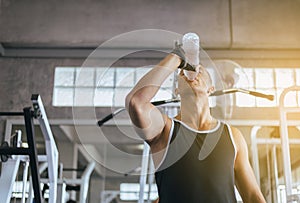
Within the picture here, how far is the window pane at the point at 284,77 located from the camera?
4.75m

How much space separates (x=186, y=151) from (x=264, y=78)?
3540mm

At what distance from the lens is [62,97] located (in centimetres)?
476

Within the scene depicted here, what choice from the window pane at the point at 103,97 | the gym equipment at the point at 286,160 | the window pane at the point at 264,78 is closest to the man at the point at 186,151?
the window pane at the point at 103,97

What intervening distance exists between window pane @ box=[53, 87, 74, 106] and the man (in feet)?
10.9

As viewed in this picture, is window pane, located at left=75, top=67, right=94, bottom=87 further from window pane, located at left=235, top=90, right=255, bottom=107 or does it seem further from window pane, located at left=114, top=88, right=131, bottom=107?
window pane, located at left=235, top=90, right=255, bottom=107

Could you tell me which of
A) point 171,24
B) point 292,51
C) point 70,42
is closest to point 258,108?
point 292,51

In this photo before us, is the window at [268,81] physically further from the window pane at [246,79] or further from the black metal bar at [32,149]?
the black metal bar at [32,149]

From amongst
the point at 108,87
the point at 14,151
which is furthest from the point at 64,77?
the point at 108,87

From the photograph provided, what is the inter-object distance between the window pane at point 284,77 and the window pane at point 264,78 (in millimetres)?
61

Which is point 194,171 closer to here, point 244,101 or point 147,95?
point 147,95

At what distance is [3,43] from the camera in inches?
190

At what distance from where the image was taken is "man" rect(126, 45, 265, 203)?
1.32 m

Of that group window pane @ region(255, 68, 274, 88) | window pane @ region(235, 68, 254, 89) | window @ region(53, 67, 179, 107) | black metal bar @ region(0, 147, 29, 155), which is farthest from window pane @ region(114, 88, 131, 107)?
window pane @ region(255, 68, 274, 88)

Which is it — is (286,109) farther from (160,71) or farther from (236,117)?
(236,117)
